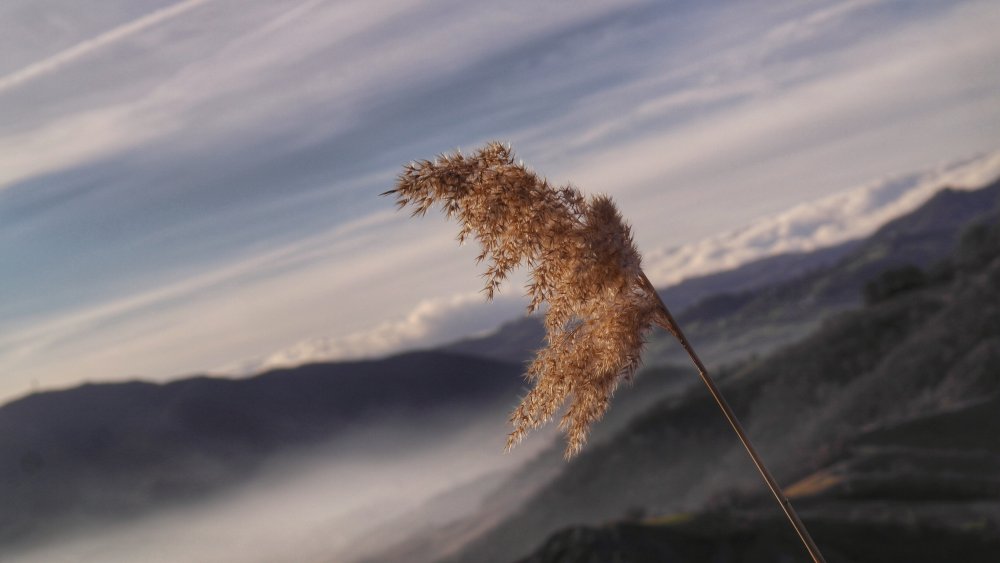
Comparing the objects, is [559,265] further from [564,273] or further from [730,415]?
[730,415]

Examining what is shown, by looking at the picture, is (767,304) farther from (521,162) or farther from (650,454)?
(521,162)

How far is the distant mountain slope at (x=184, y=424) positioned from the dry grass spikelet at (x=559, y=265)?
7.16 m

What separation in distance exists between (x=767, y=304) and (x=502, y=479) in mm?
4866

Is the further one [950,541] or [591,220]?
[950,541]

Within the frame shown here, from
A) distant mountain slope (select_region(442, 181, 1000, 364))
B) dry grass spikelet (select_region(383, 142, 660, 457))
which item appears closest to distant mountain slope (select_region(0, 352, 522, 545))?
distant mountain slope (select_region(442, 181, 1000, 364))

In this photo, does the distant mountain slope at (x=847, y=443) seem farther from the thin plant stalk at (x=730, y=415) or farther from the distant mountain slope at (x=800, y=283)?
the thin plant stalk at (x=730, y=415)

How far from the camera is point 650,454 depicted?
33.7 ft

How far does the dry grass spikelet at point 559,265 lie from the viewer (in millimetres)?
2154

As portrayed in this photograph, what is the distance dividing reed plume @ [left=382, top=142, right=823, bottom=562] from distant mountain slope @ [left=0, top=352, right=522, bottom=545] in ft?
23.5

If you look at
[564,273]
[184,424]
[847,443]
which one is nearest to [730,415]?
[564,273]

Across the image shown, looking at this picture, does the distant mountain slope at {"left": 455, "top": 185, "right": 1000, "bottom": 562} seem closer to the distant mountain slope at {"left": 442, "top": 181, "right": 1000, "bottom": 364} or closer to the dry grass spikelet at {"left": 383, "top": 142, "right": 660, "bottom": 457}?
the distant mountain slope at {"left": 442, "top": 181, "right": 1000, "bottom": 364}

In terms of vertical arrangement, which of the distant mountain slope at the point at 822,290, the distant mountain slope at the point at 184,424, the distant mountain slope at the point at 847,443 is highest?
the distant mountain slope at the point at 184,424

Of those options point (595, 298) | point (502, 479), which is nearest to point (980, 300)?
point (502, 479)

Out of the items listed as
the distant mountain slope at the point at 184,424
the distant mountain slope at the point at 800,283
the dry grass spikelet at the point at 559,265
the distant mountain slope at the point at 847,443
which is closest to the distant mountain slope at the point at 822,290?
the distant mountain slope at the point at 800,283
